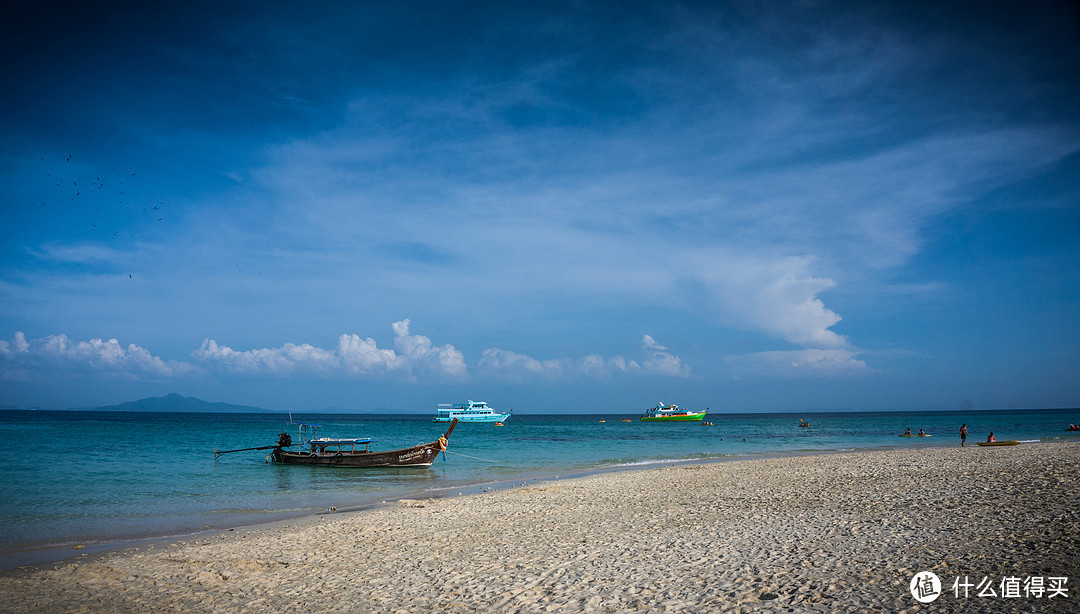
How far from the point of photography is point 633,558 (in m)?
9.59

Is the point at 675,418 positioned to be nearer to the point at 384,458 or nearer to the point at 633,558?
the point at 384,458

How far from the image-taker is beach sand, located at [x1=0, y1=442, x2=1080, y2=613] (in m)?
7.56

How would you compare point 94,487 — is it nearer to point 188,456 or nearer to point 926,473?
point 188,456

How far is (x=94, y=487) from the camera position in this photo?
23.5 meters

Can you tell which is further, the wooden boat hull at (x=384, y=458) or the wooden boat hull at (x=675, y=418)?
the wooden boat hull at (x=675, y=418)

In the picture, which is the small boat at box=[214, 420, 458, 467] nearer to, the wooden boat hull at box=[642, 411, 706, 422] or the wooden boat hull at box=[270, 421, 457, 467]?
the wooden boat hull at box=[270, 421, 457, 467]

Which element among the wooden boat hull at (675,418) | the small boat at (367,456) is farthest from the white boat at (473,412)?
the small boat at (367,456)

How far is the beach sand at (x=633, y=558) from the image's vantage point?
7.56 m

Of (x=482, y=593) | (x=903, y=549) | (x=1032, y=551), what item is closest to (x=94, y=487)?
(x=482, y=593)

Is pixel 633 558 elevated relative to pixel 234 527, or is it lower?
elevated

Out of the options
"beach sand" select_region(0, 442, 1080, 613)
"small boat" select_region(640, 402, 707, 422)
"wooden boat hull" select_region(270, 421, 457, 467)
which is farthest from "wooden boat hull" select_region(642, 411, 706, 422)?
"beach sand" select_region(0, 442, 1080, 613)

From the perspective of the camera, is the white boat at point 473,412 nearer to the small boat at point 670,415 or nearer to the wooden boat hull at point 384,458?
the small boat at point 670,415

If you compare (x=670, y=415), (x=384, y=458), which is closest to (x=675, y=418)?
(x=670, y=415)

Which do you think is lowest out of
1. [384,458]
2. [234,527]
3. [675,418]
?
[675,418]
